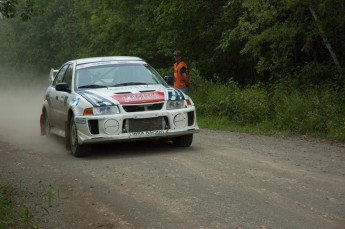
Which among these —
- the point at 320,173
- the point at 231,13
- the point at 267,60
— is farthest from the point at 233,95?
the point at 320,173

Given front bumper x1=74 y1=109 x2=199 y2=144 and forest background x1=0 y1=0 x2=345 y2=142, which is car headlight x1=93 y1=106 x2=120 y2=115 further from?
forest background x1=0 y1=0 x2=345 y2=142

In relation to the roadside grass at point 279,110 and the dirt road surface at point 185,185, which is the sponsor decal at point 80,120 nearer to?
the dirt road surface at point 185,185

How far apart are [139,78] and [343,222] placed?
20.9ft

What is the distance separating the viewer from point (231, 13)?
23.2 metres

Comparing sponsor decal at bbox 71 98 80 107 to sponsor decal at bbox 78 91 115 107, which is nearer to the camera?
sponsor decal at bbox 78 91 115 107

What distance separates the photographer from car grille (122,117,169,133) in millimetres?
10359


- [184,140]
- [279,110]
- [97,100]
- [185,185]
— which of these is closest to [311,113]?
[279,110]

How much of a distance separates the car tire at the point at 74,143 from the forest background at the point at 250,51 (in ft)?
9.25

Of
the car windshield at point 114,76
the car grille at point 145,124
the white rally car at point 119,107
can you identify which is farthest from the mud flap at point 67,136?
the car grille at point 145,124

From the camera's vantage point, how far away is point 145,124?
10438 mm

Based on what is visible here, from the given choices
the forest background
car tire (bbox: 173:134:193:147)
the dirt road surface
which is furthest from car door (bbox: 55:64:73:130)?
car tire (bbox: 173:134:193:147)

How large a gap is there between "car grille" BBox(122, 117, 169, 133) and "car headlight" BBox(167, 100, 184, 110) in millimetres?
244

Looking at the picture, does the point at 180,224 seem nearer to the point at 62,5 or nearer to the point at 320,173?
the point at 320,173

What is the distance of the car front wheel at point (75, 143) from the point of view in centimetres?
1064
